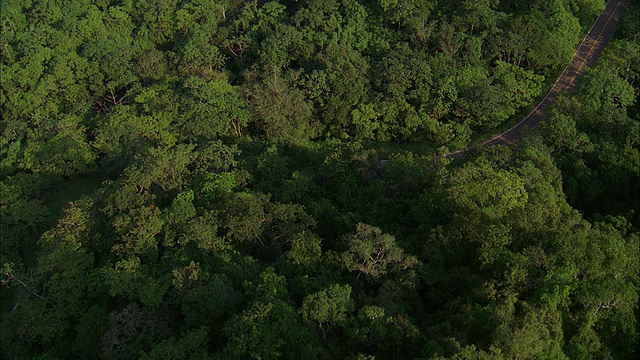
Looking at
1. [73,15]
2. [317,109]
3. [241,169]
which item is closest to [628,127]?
[317,109]

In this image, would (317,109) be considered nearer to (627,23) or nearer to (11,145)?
(11,145)

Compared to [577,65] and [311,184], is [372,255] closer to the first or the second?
[311,184]

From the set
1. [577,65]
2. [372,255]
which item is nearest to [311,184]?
[372,255]

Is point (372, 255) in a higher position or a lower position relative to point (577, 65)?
lower

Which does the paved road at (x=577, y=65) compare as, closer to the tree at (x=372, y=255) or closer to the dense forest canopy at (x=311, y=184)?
the dense forest canopy at (x=311, y=184)

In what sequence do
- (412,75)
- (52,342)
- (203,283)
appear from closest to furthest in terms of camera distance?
(203,283) < (52,342) < (412,75)

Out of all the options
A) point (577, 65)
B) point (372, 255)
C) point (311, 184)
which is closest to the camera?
point (372, 255)
